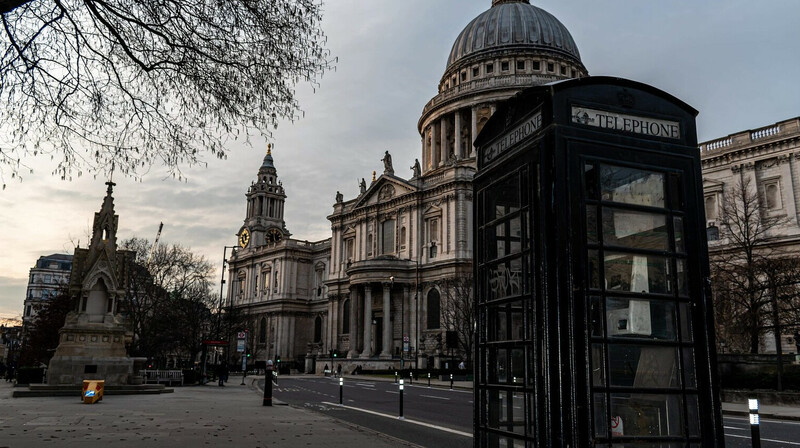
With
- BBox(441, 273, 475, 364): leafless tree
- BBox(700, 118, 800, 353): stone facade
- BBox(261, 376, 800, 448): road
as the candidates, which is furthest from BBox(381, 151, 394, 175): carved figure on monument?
BBox(261, 376, 800, 448): road

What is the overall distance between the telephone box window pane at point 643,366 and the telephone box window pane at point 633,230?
0.73 m

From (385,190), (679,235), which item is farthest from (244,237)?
(679,235)

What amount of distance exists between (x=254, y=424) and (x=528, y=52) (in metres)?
74.1

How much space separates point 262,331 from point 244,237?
21235 millimetres

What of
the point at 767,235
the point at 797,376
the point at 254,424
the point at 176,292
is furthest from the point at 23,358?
the point at 767,235

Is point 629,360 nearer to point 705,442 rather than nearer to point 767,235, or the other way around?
point 705,442

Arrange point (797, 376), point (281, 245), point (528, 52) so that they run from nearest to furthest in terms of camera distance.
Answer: point (797, 376), point (528, 52), point (281, 245)

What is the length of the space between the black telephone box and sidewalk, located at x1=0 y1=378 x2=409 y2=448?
22.8 feet

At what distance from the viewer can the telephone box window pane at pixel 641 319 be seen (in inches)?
174

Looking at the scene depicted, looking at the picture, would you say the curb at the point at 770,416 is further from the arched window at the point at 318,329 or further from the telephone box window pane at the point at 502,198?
the arched window at the point at 318,329

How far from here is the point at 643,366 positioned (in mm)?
4387

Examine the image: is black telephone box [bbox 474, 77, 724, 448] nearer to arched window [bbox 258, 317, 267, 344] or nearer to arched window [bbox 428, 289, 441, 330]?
arched window [bbox 428, 289, 441, 330]

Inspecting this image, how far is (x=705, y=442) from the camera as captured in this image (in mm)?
4270

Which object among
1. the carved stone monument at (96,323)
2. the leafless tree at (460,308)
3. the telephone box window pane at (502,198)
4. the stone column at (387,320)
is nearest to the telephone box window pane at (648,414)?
the telephone box window pane at (502,198)
